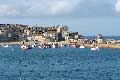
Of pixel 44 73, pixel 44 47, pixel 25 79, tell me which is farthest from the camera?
pixel 44 47

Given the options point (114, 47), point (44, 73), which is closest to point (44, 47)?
point (114, 47)

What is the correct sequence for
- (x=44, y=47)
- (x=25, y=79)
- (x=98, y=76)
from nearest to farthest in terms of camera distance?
1. (x=25, y=79)
2. (x=98, y=76)
3. (x=44, y=47)

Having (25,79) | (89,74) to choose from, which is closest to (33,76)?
(25,79)

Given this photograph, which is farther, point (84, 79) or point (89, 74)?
point (89, 74)

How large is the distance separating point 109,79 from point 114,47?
131m

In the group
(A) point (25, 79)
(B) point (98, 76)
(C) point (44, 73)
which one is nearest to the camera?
(A) point (25, 79)

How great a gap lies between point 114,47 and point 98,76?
128 m

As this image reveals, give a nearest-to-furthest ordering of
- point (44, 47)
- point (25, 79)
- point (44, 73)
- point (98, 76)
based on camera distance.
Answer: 1. point (25, 79)
2. point (98, 76)
3. point (44, 73)
4. point (44, 47)

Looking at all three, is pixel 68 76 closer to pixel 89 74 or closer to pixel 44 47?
pixel 89 74

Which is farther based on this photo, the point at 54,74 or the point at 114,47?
the point at 114,47

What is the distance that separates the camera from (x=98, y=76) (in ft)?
237

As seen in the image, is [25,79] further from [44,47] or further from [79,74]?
[44,47]

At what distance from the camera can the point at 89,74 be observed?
75062mm

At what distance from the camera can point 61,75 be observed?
73.4m
